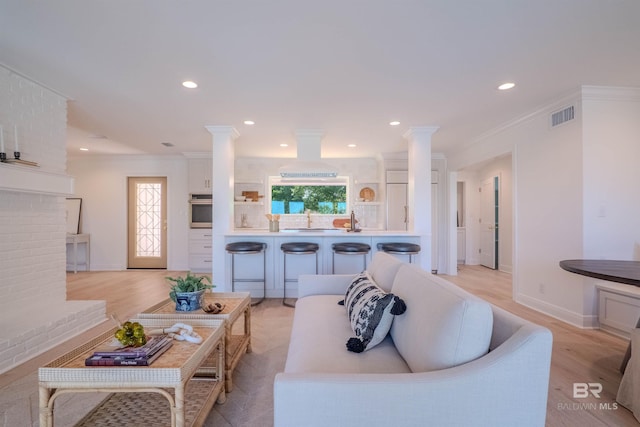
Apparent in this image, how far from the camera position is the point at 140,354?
1.33 m

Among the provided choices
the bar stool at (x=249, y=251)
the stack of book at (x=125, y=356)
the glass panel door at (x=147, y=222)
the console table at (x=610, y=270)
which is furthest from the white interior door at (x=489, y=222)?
the glass panel door at (x=147, y=222)

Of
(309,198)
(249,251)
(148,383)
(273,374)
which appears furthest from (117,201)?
(148,383)

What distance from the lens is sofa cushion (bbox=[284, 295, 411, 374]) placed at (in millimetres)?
1365

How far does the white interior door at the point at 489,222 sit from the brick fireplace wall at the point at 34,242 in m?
7.13

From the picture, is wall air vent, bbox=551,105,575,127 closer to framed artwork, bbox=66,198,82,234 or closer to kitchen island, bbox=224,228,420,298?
kitchen island, bbox=224,228,420,298

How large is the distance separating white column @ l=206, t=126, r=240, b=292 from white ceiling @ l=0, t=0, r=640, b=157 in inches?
16.3

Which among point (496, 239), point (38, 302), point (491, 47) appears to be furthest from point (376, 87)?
point (496, 239)

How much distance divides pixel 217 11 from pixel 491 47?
2.05 m

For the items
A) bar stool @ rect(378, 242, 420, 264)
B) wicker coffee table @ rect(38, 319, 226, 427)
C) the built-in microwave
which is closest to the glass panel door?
the built-in microwave

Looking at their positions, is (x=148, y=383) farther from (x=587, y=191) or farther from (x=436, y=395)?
(x=587, y=191)

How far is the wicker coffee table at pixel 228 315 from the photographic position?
1943mm

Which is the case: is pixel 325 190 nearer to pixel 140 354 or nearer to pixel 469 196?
pixel 469 196

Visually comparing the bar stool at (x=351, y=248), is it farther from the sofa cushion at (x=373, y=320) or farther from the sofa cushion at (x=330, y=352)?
the sofa cushion at (x=373, y=320)

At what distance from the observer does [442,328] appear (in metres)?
1.20
